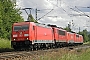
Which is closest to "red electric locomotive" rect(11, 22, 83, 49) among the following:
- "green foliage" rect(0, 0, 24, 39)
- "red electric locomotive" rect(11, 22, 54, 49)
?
"red electric locomotive" rect(11, 22, 54, 49)

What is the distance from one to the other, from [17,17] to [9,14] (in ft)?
7.20

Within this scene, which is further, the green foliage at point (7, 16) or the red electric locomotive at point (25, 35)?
the green foliage at point (7, 16)

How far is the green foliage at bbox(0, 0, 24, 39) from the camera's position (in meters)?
58.0

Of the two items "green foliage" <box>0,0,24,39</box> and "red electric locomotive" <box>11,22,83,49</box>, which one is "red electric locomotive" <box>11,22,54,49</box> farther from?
"green foliage" <box>0,0,24,39</box>

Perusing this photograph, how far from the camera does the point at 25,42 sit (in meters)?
30.5

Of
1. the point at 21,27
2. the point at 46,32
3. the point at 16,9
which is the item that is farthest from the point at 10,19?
the point at 21,27

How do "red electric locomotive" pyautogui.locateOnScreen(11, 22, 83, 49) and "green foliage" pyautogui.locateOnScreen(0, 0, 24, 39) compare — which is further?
"green foliage" pyautogui.locateOnScreen(0, 0, 24, 39)

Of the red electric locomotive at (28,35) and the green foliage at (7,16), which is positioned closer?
the red electric locomotive at (28,35)

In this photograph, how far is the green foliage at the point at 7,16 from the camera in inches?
2283

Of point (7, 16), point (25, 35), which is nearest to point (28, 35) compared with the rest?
point (25, 35)

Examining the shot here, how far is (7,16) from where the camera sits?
199 ft

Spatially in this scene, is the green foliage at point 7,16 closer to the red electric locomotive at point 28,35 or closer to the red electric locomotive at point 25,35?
the red electric locomotive at point 28,35

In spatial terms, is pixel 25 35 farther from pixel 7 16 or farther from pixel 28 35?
pixel 7 16

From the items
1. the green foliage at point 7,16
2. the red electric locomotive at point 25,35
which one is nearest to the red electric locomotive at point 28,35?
the red electric locomotive at point 25,35
